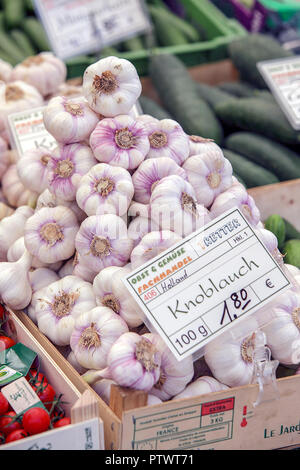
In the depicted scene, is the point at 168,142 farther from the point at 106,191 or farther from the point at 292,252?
the point at 292,252

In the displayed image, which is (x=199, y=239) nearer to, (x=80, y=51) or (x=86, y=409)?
(x=86, y=409)

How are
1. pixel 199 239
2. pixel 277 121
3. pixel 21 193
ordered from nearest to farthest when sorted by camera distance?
pixel 199 239 < pixel 21 193 < pixel 277 121

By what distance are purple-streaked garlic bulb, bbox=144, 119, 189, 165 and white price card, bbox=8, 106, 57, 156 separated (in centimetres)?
46

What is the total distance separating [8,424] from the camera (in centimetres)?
127

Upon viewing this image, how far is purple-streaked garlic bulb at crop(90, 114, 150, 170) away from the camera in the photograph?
4.82ft

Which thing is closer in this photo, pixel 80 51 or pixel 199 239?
pixel 199 239

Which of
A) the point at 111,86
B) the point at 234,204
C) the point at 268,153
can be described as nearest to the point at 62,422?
the point at 234,204

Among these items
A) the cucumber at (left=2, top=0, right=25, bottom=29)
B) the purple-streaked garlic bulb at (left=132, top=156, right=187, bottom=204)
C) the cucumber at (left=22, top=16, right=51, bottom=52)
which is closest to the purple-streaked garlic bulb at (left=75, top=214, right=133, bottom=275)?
the purple-streaked garlic bulb at (left=132, top=156, right=187, bottom=204)

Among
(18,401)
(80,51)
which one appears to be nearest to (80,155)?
(18,401)

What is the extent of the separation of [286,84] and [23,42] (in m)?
1.64

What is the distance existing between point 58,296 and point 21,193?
21.4 inches

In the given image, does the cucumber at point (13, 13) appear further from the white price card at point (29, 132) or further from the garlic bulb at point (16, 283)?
the garlic bulb at point (16, 283)

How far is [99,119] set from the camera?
1.55m
